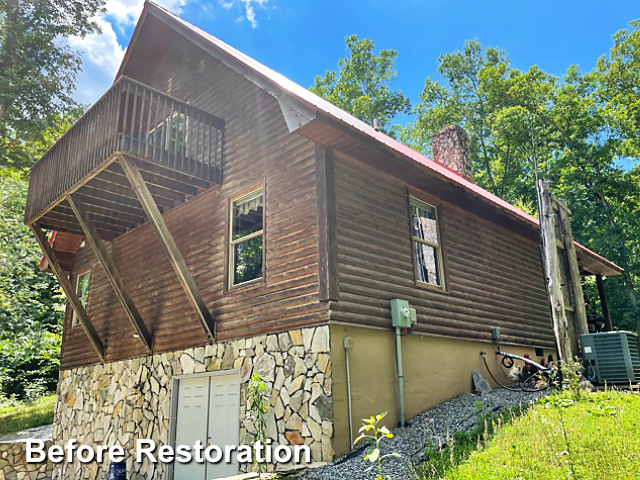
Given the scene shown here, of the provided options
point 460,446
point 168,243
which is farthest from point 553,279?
point 168,243

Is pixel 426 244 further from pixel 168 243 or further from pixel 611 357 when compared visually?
pixel 168 243

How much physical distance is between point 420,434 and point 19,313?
16.6 m

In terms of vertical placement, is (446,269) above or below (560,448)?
above

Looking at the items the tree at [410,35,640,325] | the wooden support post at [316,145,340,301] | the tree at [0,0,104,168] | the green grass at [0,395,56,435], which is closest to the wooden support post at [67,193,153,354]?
the wooden support post at [316,145,340,301]

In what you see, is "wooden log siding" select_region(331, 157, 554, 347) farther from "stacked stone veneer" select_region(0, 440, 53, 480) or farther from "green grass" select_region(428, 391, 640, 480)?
"stacked stone veneer" select_region(0, 440, 53, 480)

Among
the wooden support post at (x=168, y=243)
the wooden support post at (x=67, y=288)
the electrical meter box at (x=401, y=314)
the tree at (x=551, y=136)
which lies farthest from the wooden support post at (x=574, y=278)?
the tree at (x=551, y=136)

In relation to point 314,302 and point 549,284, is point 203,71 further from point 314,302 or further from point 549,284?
point 549,284

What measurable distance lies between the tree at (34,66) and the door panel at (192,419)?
14.3m

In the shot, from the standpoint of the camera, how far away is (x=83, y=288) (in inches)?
534

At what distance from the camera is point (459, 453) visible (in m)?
5.81

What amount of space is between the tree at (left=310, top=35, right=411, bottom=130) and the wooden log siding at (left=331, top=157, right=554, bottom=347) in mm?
19262

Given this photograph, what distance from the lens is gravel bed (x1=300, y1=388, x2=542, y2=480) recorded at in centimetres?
559

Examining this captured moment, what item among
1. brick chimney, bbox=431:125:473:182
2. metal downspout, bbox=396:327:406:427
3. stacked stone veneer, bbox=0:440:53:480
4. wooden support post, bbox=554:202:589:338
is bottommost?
stacked stone veneer, bbox=0:440:53:480

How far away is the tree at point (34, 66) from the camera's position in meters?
18.4
